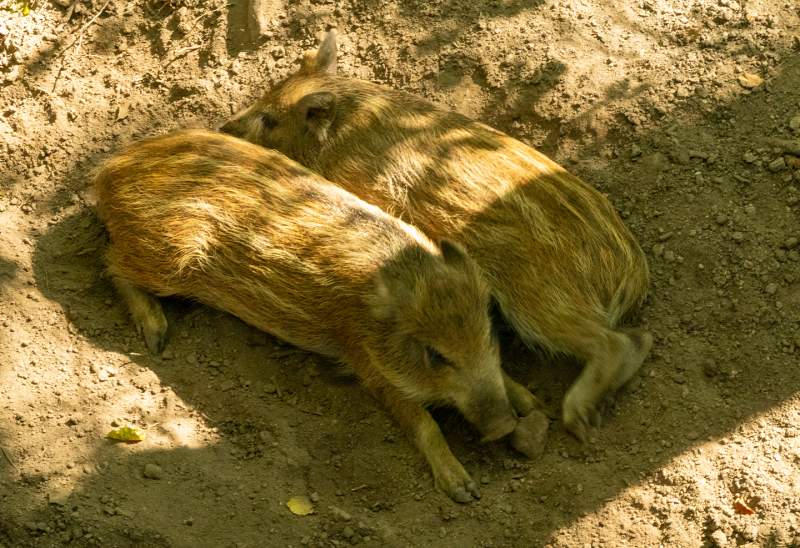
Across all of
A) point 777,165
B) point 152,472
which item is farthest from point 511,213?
point 152,472

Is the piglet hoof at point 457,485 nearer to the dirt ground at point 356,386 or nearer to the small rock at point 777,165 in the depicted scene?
the dirt ground at point 356,386

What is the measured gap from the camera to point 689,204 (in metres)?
5.07

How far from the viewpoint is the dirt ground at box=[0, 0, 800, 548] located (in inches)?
163

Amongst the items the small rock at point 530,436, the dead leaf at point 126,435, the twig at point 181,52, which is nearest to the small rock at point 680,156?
the small rock at point 530,436

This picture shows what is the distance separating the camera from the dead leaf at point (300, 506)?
4180 mm

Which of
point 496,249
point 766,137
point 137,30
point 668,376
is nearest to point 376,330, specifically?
point 496,249

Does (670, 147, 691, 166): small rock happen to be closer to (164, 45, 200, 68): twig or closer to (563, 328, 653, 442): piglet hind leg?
(563, 328, 653, 442): piglet hind leg

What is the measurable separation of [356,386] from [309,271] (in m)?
0.60

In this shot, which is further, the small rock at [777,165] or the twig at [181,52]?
the twig at [181,52]

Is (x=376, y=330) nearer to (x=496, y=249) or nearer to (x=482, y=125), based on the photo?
(x=496, y=249)

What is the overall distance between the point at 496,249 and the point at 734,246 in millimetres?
1153

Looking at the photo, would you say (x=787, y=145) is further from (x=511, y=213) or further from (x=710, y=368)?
(x=511, y=213)

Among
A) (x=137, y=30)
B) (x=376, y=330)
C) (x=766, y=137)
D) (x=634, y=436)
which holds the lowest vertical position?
(x=634, y=436)

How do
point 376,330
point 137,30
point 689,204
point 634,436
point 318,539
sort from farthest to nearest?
point 137,30, point 689,204, point 376,330, point 634,436, point 318,539
